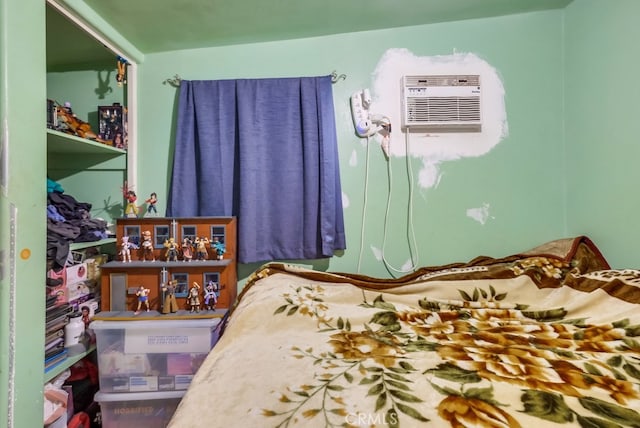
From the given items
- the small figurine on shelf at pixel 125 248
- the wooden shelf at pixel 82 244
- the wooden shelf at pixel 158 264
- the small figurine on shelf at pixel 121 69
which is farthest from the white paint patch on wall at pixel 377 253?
the small figurine on shelf at pixel 121 69

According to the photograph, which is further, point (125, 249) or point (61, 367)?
point (125, 249)

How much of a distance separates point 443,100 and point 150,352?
5.87ft

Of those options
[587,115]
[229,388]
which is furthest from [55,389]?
[587,115]

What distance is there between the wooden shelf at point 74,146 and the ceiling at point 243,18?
0.50m

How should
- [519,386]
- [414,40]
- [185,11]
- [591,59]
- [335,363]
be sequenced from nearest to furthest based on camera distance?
[519,386]
[335,363]
[185,11]
[591,59]
[414,40]

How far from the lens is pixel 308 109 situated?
138 cm

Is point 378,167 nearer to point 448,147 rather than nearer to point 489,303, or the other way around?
point 448,147

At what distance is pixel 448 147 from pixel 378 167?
0.40m

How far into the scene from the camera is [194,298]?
1180 mm

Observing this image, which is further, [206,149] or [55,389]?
[206,149]

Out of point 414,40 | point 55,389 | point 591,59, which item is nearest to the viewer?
point 55,389

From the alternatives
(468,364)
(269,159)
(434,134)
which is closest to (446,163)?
(434,134)

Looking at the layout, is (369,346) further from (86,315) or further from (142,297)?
(86,315)

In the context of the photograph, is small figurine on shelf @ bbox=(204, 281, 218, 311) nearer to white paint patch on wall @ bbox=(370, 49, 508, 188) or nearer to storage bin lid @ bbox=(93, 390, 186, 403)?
storage bin lid @ bbox=(93, 390, 186, 403)
